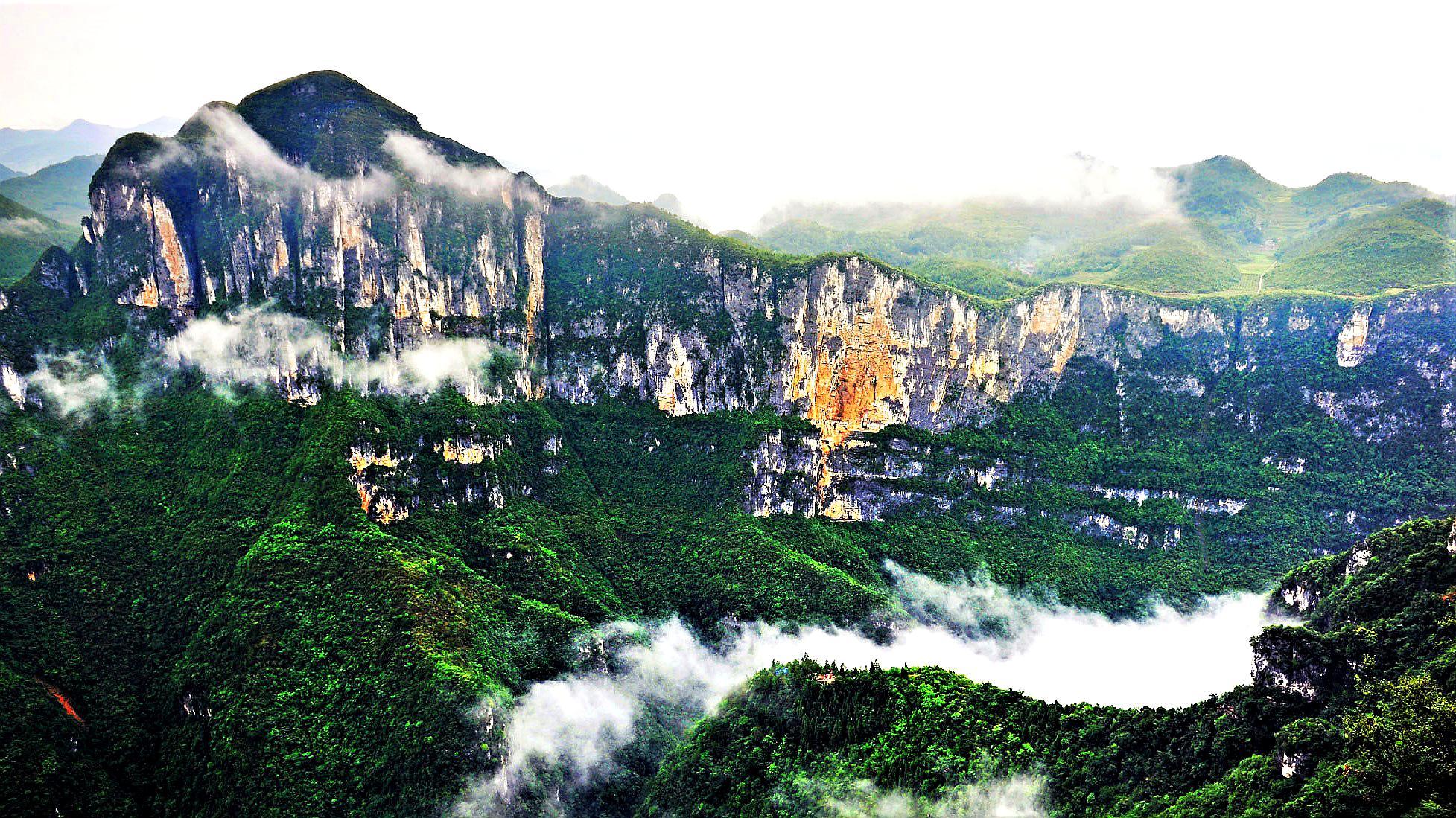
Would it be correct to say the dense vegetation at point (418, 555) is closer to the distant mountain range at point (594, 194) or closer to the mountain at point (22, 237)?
the mountain at point (22, 237)

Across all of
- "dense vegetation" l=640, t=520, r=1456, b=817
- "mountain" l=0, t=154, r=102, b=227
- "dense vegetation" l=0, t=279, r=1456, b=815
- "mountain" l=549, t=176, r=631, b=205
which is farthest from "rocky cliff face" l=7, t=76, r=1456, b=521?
"mountain" l=549, t=176, r=631, b=205

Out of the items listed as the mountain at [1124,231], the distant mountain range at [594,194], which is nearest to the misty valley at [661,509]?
the mountain at [1124,231]

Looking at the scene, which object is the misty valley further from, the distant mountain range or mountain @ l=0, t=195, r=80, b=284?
the distant mountain range

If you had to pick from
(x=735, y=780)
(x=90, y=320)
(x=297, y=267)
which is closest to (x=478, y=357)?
(x=297, y=267)

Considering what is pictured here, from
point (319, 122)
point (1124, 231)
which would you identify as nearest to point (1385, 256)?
point (1124, 231)

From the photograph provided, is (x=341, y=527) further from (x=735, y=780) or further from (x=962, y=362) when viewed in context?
(x=962, y=362)
